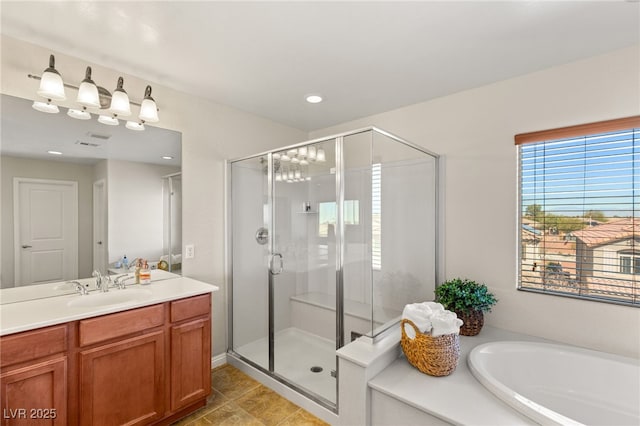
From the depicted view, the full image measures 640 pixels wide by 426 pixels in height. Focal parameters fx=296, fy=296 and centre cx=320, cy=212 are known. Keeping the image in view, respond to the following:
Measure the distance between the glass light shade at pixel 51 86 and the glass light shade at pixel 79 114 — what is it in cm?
18

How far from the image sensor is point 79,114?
1992 mm

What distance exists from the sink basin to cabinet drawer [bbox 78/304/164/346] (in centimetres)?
11

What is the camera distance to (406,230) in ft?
7.89

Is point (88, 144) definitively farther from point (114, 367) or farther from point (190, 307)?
point (114, 367)

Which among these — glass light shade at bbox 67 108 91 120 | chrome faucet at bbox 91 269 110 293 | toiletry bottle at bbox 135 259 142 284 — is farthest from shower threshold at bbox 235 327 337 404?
glass light shade at bbox 67 108 91 120

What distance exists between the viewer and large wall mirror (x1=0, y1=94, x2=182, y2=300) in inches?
70.6

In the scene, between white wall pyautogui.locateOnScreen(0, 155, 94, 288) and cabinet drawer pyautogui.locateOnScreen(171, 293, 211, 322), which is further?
cabinet drawer pyautogui.locateOnScreen(171, 293, 211, 322)

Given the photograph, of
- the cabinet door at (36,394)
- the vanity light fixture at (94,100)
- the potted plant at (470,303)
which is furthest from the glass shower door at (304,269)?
the cabinet door at (36,394)

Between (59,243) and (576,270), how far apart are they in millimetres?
3549

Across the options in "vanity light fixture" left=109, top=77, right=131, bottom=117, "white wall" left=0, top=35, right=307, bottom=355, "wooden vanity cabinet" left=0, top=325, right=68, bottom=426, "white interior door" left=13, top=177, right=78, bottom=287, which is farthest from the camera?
"white wall" left=0, top=35, right=307, bottom=355

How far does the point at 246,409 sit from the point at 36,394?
124cm

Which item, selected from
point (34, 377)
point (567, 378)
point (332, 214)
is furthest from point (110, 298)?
point (567, 378)

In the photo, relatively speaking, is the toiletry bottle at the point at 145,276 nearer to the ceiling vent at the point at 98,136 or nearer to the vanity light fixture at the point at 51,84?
the ceiling vent at the point at 98,136

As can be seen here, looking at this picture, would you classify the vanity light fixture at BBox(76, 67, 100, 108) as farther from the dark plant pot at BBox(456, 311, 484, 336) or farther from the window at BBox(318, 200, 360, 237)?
the dark plant pot at BBox(456, 311, 484, 336)
